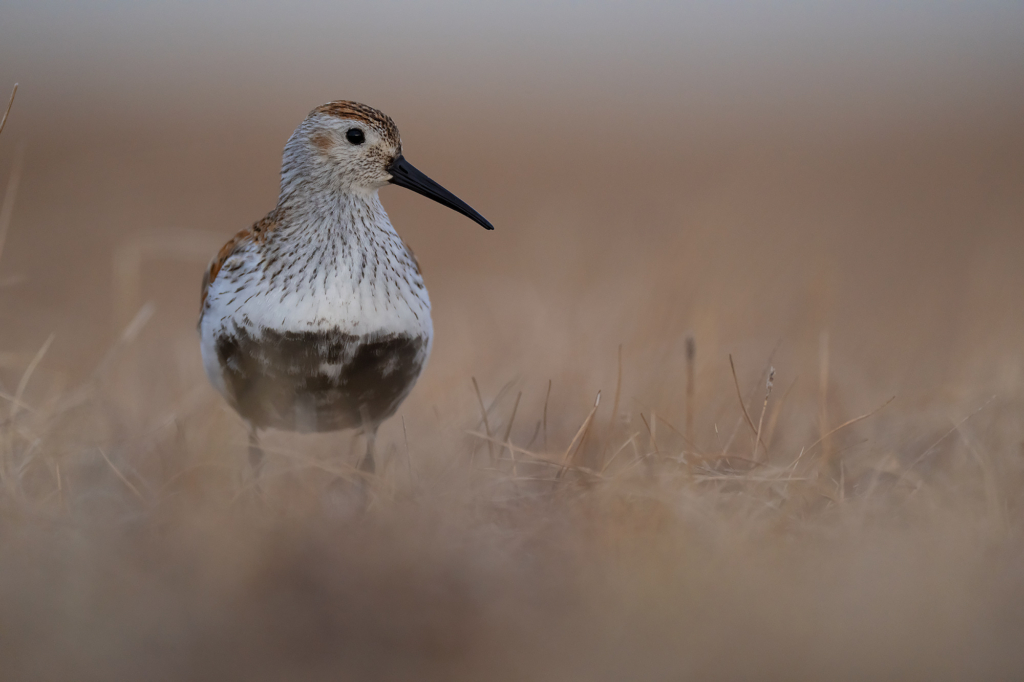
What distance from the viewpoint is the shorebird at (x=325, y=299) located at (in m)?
2.85

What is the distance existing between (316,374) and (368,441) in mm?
558

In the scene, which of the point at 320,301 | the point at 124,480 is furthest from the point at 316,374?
the point at 124,480

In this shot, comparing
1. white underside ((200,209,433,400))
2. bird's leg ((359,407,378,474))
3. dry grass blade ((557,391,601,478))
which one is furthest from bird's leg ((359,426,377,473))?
dry grass blade ((557,391,601,478))

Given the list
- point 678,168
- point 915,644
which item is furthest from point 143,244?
point 678,168

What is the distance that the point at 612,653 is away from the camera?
1.83 meters

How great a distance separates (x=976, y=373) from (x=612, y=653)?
2.63 metres

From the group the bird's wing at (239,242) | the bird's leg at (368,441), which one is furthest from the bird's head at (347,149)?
the bird's leg at (368,441)

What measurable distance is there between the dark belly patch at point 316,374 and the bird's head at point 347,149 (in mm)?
640

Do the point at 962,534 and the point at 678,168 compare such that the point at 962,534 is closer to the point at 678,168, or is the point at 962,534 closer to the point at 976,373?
the point at 976,373

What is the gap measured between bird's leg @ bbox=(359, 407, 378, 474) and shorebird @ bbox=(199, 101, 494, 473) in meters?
0.01

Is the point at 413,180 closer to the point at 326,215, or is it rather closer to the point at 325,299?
the point at 326,215

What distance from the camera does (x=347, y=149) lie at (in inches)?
121

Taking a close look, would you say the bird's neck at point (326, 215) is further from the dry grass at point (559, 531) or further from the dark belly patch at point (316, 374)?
the dry grass at point (559, 531)

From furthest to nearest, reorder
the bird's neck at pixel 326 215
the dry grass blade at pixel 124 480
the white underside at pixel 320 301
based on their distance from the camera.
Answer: the bird's neck at pixel 326 215 < the white underside at pixel 320 301 < the dry grass blade at pixel 124 480
